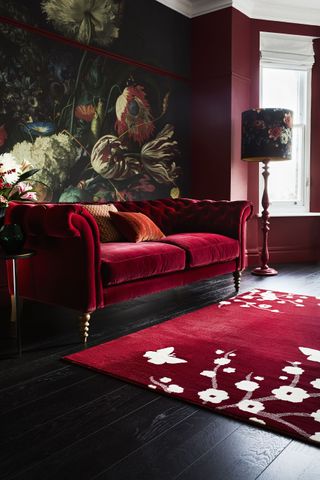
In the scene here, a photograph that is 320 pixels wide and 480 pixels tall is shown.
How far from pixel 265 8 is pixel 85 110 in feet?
8.99

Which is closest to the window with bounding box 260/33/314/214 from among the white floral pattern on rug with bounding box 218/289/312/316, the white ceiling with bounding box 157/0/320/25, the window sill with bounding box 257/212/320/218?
the window sill with bounding box 257/212/320/218

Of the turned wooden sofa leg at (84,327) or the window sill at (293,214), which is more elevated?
the window sill at (293,214)

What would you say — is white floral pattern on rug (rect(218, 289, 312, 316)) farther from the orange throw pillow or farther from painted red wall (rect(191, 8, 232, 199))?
painted red wall (rect(191, 8, 232, 199))

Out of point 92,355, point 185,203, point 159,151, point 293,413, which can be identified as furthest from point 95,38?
point 293,413

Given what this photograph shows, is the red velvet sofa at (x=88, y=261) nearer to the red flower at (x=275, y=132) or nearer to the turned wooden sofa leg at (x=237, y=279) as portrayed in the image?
the turned wooden sofa leg at (x=237, y=279)

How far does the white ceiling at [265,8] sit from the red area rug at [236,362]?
11.9ft

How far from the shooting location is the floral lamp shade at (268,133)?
456cm

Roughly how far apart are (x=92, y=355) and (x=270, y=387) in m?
0.92

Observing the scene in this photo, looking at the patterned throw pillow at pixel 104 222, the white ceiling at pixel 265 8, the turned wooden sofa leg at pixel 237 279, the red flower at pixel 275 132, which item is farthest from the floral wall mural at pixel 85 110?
the turned wooden sofa leg at pixel 237 279

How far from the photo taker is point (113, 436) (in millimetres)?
1594

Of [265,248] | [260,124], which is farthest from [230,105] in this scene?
[265,248]

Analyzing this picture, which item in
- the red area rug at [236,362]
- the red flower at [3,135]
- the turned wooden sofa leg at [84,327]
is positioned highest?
the red flower at [3,135]

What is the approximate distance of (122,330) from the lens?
2.84 metres

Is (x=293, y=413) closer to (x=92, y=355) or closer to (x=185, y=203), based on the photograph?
(x=92, y=355)
